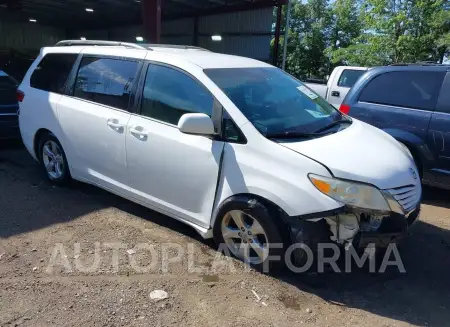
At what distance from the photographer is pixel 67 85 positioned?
4613 millimetres

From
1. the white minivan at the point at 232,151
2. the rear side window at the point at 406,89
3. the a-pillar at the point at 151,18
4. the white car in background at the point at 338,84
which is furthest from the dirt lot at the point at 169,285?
the a-pillar at the point at 151,18

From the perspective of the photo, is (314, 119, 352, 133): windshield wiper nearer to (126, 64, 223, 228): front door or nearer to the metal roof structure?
(126, 64, 223, 228): front door

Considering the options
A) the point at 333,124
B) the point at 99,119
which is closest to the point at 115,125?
the point at 99,119

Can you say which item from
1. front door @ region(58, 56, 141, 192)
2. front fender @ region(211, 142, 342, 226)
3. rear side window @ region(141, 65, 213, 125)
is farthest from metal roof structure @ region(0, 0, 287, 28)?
front fender @ region(211, 142, 342, 226)

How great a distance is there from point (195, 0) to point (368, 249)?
15.8 m

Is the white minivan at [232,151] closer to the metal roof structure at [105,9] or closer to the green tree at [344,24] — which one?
the metal roof structure at [105,9]

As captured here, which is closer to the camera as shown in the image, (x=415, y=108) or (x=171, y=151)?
(x=171, y=151)

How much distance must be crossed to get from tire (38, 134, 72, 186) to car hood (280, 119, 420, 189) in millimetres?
2970

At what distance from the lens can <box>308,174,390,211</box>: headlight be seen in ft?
9.45

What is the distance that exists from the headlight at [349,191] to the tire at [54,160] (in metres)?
3.23

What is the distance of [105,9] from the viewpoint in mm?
19859

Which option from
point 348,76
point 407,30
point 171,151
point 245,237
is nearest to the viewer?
point 245,237

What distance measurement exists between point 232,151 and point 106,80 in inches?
71.2

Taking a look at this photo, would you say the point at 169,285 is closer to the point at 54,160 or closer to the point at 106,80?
the point at 106,80
